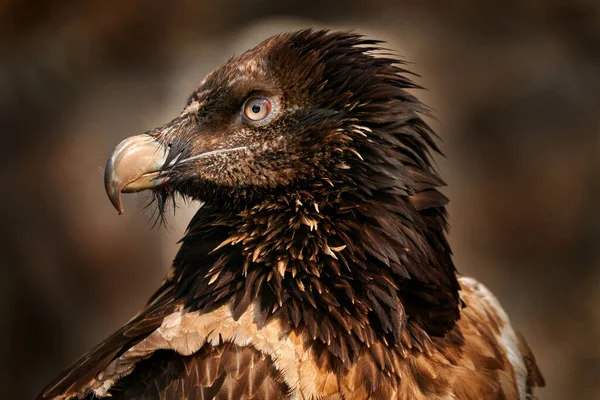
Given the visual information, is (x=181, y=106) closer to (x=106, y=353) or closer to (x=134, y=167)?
(x=134, y=167)

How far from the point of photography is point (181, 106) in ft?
19.7

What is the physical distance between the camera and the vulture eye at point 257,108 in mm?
2416

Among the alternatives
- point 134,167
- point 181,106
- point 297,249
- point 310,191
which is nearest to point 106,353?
point 134,167

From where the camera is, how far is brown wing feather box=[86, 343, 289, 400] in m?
2.11

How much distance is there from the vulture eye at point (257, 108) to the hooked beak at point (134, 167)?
1.06 feet

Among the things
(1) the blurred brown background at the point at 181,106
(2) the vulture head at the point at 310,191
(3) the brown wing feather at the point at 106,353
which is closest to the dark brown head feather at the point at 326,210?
(2) the vulture head at the point at 310,191

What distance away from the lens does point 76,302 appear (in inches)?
240

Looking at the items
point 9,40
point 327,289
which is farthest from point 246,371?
point 9,40

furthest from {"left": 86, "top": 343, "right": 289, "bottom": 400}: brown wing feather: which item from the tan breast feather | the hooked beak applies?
the hooked beak

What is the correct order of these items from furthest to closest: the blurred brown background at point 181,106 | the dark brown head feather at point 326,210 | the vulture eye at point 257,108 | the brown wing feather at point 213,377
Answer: the blurred brown background at point 181,106
the vulture eye at point 257,108
the dark brown head feather at point 326,210
the brown wing feather at point 213,377

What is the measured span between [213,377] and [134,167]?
2.45 feet

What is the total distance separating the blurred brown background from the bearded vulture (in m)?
3.56

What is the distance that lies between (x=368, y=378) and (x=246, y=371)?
384 millimetres

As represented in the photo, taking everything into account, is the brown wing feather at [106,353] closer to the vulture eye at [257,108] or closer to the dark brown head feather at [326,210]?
the dark brown head feather at [326,210]
